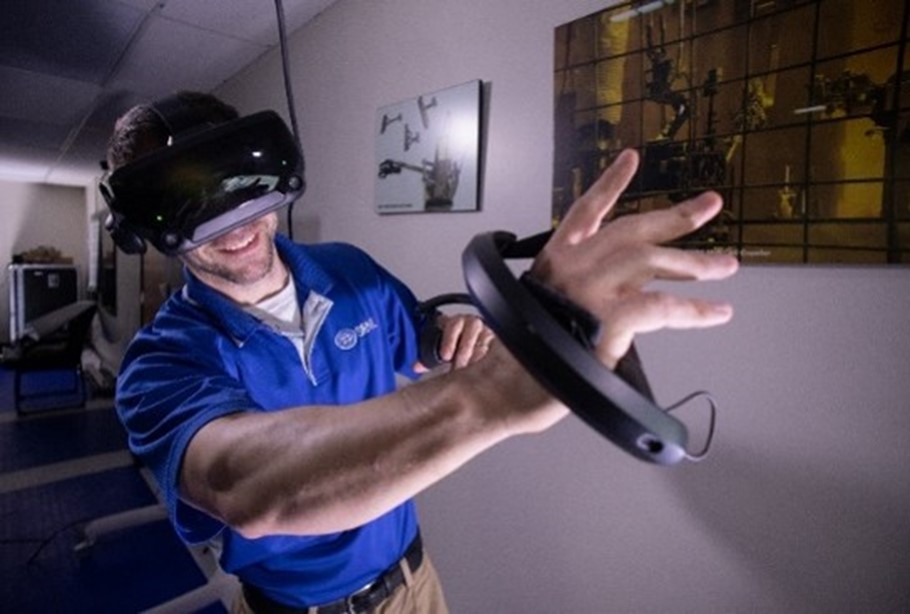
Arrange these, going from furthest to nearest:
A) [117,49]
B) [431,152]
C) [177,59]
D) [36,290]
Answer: [36,290]
[177,59]
[117,49]
[431,152]

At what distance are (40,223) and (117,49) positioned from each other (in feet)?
21.7

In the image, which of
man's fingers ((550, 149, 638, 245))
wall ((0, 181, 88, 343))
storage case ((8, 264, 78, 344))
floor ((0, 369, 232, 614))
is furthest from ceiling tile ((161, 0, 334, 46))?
wall ((0, 181, 88, 343))

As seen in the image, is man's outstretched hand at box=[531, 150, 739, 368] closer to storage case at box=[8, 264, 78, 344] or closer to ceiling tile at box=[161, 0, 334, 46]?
ceiling tile at box=[161, 0, 334, 46]

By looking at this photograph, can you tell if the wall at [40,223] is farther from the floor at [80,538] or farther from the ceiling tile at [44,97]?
the floor at [80,538]

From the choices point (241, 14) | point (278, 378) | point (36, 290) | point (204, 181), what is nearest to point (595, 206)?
point (204, 181)

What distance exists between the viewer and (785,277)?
33.1 inches

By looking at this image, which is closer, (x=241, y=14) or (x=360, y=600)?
(x=360, y=600)

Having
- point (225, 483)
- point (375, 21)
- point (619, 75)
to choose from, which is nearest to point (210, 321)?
point (225, 483)

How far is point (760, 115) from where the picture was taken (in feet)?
2.75

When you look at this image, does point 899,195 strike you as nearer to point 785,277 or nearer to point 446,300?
point 785,277

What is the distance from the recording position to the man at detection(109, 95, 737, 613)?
320 millimetres

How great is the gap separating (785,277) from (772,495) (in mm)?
396

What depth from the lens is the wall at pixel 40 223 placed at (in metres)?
6.70

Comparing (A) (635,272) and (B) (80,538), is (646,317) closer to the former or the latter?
(A) (635,272)
